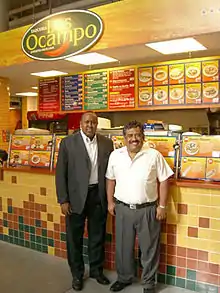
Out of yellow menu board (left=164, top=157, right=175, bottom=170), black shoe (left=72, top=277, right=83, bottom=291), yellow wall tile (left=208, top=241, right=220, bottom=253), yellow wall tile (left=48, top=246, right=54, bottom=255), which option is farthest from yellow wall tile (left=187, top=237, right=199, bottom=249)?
yellow wall tile (left=48, top=246, right=54, bottom=255)

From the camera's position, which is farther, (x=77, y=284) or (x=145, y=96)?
(x=145, y=96)

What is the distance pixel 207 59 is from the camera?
4359 millimetres

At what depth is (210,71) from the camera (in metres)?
4.35

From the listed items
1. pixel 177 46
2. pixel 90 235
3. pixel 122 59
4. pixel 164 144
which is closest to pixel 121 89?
pixel 122 59

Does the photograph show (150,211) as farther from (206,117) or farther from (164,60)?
(206,117)

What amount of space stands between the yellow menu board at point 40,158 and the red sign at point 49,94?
1.76 metres

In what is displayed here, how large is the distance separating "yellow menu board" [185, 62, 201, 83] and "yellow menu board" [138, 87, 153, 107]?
56cm

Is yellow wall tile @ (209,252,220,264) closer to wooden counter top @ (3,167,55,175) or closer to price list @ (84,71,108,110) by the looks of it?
wooden counter top @ (3,167,55,175)

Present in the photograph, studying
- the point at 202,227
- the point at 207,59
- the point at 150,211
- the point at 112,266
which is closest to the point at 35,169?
the point at 112,266

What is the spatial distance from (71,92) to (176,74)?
6.04ft

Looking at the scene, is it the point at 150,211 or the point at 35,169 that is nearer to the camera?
the point at 150,211

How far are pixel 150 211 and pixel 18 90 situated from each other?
18.3ft

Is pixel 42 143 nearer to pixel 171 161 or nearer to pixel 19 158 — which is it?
pixel 19 158

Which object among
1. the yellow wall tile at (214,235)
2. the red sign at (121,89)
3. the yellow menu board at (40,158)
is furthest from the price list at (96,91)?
the yellow wall tile at (214,235)
